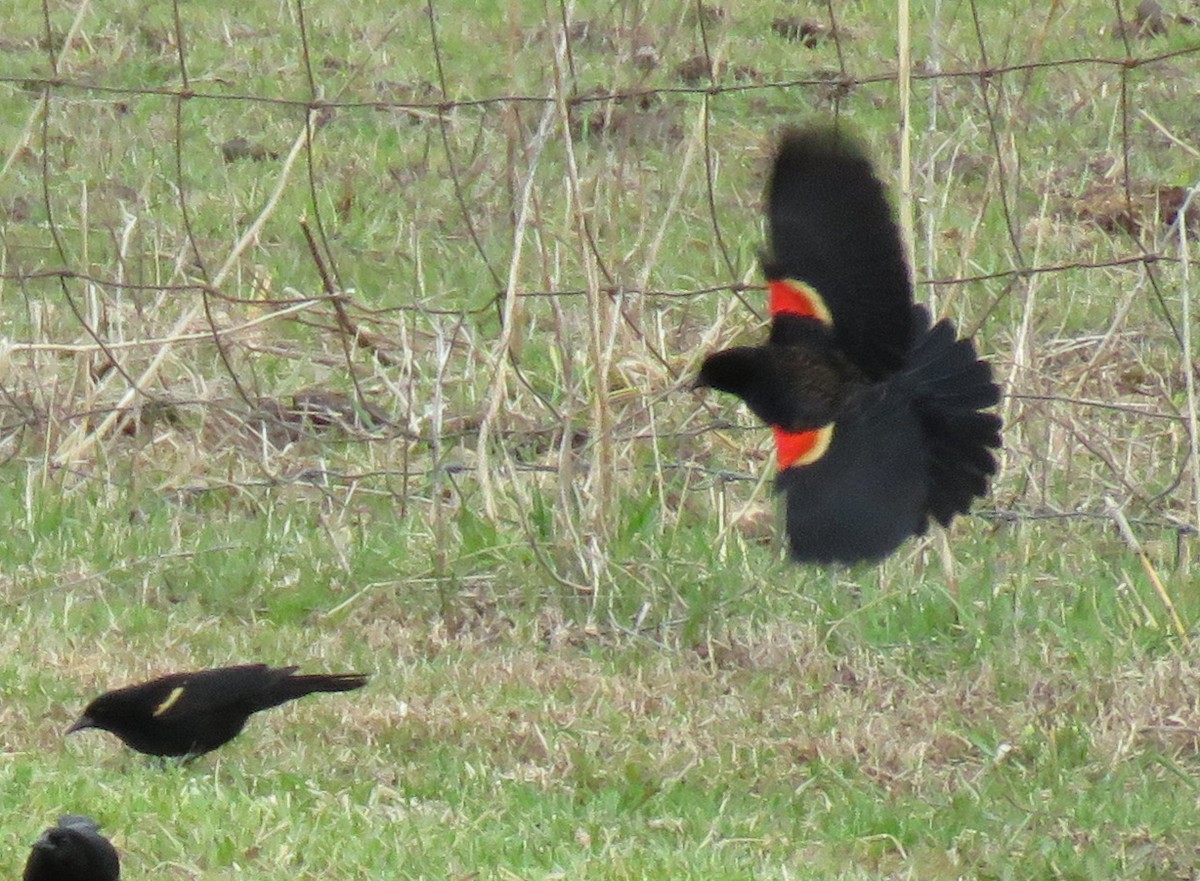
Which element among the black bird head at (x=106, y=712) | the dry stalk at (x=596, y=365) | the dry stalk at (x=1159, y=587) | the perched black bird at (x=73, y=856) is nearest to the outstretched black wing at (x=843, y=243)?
the dry stalk at (x=596, y=365)

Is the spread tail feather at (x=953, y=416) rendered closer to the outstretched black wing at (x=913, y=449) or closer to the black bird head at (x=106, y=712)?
the outstretched black wing at (x=913, y=449)

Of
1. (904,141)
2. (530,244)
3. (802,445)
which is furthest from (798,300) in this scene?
(530,244)

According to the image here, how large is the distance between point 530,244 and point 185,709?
364 cm

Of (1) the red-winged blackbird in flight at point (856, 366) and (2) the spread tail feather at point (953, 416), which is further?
(2) the spread tail feather at point (953, 416)

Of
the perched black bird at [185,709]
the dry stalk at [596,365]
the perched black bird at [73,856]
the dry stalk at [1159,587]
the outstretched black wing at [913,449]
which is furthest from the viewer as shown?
the dry stalk at [596,365]

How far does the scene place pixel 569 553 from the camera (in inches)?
218

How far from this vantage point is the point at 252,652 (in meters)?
5.25

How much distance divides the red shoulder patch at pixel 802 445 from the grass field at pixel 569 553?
61 centimetres

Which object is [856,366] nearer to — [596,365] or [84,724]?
[596,365]

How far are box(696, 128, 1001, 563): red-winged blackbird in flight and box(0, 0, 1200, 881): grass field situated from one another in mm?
572

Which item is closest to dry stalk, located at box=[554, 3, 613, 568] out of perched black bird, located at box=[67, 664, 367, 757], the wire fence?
the wire fence

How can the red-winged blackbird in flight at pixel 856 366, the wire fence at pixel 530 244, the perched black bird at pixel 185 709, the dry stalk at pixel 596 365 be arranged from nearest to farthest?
1. the perched black bird at pixel 185 709
2. the red-winged blackbird in flight at pixel 856 366
3. the dry stalk at pixel 596 365
4. the wire fence at pixel 530 244

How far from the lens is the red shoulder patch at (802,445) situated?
15.0 ft

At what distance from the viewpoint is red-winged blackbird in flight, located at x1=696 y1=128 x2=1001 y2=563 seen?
4547 mm
